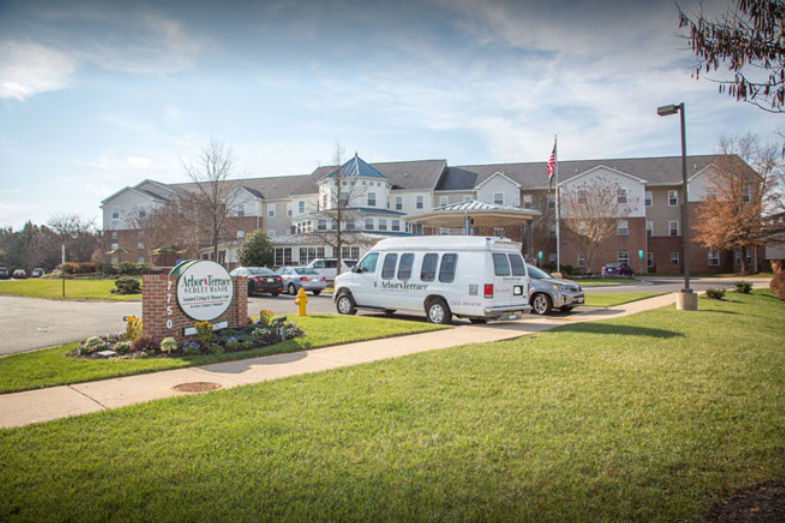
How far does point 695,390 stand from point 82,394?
7764 mm

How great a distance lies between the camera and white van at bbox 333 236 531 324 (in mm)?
12531

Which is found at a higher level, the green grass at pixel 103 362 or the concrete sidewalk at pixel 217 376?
the green grass at pixel 103 362

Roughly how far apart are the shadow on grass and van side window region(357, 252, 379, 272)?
18.9 feet

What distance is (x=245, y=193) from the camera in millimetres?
57031

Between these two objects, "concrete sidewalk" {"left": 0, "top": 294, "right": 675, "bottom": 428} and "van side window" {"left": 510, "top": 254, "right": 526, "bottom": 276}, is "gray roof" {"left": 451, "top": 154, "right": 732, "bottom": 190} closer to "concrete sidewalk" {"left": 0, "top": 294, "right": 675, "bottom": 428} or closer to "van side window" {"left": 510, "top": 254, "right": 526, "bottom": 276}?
"van side window" {"left": 510, "top": 254, "right": 526, "bottom": 276}

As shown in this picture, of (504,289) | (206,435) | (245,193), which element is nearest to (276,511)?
(206,435)

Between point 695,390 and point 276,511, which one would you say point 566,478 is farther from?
point 695,390

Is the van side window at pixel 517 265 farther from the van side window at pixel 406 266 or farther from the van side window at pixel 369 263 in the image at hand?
the van side window at pixel 369 263

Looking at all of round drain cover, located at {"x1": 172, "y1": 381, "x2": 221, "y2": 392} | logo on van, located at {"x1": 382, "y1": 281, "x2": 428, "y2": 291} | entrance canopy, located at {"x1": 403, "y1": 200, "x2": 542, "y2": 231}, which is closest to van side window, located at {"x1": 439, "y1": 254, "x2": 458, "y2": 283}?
logo on van, located at {"x1": 382, "y1": 281, "x2": 428, "y2": 291}

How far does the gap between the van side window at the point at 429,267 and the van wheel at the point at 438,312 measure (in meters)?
0.67

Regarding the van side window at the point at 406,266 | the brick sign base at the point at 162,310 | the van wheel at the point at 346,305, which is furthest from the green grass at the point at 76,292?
the brick sign base at the point at 162,310

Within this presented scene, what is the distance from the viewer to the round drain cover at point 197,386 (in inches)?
253

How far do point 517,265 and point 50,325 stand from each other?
12986mm

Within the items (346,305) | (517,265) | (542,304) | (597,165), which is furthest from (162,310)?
(597,165)
